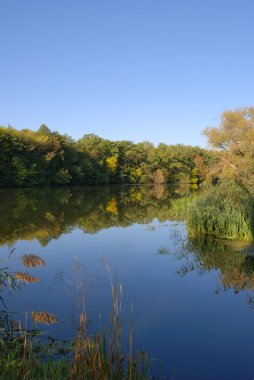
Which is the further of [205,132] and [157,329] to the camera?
[205,132]

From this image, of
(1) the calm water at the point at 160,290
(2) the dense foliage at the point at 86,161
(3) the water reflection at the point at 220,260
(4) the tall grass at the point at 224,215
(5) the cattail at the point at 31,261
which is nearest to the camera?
(5) the cattail at the point at 31,261

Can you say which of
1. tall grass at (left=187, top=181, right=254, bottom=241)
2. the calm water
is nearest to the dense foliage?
tall grass at (left=187, top=181, right=254, bottom=241)

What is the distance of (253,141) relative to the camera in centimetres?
2733

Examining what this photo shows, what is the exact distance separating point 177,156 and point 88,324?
270 feet

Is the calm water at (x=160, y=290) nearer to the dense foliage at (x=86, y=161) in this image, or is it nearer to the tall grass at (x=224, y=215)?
the tall grass at (x=224, y=215)

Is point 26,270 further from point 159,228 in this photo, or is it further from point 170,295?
point 159,228

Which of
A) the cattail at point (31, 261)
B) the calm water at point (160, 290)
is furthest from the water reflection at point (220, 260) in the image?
the cattail at point (31, 261)

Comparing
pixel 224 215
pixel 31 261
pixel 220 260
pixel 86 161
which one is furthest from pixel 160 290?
pixel 86 161

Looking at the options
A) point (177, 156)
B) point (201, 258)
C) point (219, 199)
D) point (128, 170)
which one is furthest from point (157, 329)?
point (177, 156)

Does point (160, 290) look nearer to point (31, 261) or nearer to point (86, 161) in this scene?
point (31, 261)

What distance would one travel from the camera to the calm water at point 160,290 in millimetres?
5027

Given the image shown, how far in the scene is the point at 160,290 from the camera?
776 cm

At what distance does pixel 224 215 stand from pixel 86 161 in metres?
48.4

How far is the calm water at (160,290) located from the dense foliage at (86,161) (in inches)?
934
